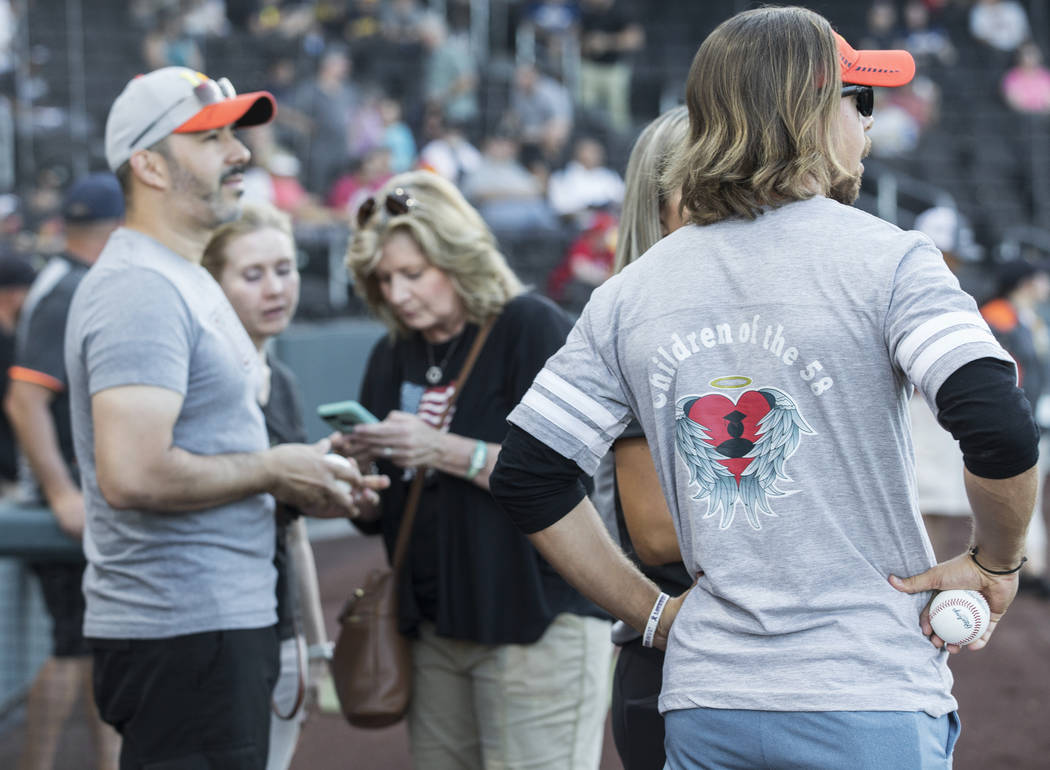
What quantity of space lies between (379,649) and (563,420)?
4.38ft

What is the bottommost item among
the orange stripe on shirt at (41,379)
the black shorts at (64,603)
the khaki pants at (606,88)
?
the khaki pants at (606,88)

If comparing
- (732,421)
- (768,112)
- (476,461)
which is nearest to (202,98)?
(476,461)

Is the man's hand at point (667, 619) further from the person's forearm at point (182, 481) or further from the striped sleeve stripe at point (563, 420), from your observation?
the person's forearm at point (182, 481)

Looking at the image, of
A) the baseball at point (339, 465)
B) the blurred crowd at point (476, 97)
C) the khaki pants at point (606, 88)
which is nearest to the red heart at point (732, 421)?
the baseball at point (339, 465)

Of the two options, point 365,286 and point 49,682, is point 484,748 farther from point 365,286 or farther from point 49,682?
point 49,682

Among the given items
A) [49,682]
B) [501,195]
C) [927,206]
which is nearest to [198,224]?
[49,682]

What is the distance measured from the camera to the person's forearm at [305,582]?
3160 mm

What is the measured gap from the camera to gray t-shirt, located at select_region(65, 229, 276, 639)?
2486 mm

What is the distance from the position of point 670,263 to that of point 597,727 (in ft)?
5.18

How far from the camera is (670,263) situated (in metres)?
1.79

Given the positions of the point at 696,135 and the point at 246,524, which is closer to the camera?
the point at 696,135

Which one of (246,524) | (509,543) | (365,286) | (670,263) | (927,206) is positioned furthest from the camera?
(927,206)

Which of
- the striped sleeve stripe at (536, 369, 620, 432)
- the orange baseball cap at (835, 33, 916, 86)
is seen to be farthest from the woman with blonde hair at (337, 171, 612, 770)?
the orange baseball cap at (835, 33, 916, 86)

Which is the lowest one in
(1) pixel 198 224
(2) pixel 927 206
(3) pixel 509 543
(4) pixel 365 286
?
(2) pixel 927 206
